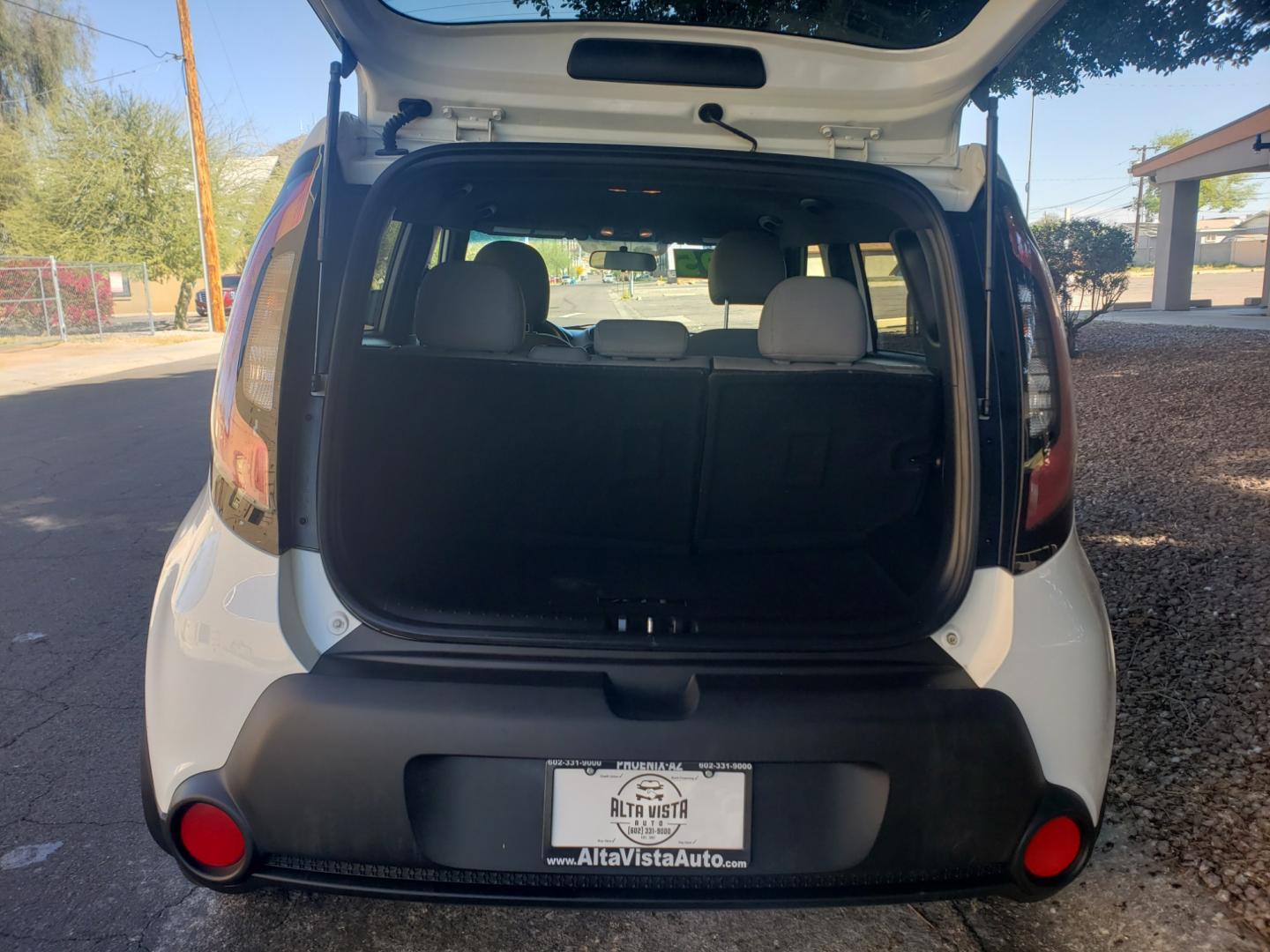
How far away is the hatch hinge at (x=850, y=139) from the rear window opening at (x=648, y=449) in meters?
0.06

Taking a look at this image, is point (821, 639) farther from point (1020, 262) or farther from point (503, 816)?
point (1020, 262)

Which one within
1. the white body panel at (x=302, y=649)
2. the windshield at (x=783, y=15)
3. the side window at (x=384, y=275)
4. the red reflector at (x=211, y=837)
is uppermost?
the windshield at (x=783, y=15)

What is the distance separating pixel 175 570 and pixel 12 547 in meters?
4.03

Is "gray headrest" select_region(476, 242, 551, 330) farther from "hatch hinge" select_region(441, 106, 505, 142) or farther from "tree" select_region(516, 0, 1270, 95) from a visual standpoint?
"tree" select_region(516, 0, 1270, 95)

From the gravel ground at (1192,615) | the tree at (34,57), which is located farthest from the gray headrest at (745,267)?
the tree at (34,57)

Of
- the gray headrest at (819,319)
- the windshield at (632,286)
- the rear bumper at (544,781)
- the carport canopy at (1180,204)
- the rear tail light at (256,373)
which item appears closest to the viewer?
the rear bumper at (544,781)

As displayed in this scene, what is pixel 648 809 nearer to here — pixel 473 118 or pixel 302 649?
pixel 302 649

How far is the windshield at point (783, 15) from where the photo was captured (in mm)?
1945

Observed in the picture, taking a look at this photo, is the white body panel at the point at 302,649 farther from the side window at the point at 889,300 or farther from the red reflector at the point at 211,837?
the side window at the point at 889,300

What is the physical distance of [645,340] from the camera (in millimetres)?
3000

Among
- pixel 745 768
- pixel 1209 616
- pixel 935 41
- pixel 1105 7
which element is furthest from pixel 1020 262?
pixel 1105 7

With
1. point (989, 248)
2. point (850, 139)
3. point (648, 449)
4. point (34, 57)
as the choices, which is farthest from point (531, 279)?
point (34, 57)

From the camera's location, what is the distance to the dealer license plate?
1714mm

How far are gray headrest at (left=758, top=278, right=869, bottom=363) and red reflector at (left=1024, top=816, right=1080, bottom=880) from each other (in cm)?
135
